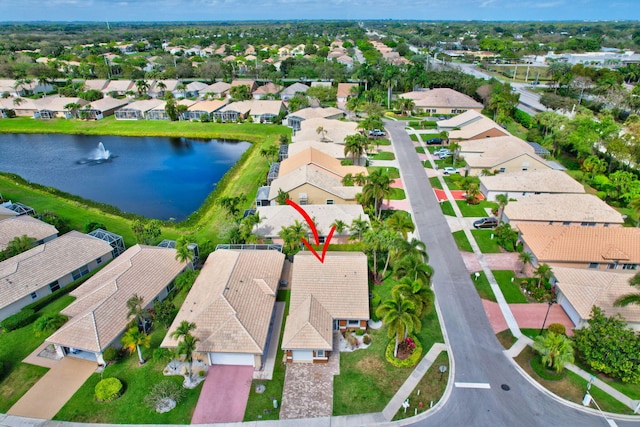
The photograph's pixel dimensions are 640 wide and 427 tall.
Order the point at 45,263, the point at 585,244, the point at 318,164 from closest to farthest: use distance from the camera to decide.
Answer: the point at 45,263
the point at 585,244
the point at 318,164

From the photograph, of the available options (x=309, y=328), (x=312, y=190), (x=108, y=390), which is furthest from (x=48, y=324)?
(x=312, y=190)

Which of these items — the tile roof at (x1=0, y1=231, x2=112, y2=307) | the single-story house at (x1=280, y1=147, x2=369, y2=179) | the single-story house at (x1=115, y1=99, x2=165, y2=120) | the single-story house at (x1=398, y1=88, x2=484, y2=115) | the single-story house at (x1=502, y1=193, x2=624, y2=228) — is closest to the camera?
the tile roof at (x1=0, y1=231, x2=112, y2=307)

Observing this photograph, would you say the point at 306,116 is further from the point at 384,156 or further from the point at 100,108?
the point at 100,108

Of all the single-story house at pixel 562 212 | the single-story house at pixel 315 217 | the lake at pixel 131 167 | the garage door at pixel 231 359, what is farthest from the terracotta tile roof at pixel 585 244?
the lake at pixel 131 167

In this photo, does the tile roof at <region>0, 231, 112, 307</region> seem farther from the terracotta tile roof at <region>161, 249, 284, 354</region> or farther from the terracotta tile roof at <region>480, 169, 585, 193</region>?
the terracotta tile roof at <region>480, 169, 585, 193</region>

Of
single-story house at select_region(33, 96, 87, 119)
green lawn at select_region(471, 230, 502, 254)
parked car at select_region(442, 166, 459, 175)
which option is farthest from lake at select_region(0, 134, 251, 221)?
green lawn at select_region(471, 230, 502, 254)

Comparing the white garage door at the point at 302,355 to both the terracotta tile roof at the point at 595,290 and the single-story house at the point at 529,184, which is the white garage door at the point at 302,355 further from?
the single-story house at the point at 529,184
